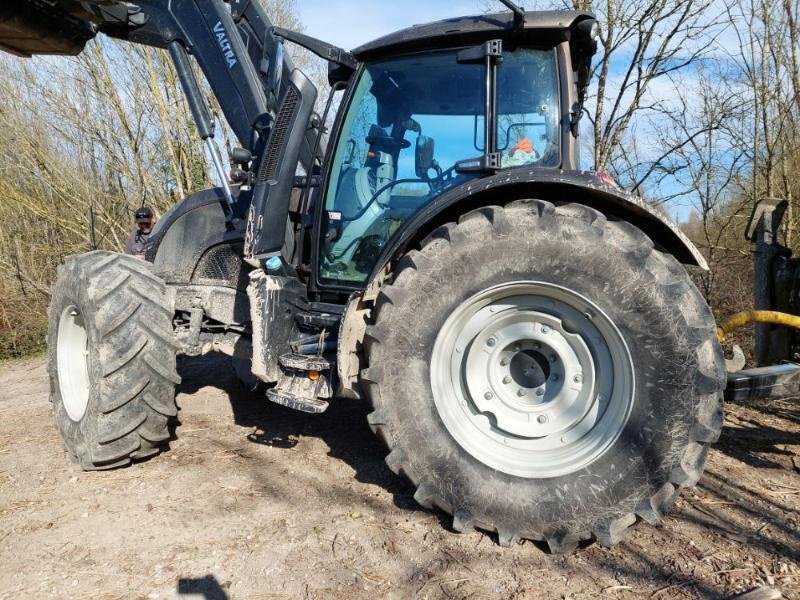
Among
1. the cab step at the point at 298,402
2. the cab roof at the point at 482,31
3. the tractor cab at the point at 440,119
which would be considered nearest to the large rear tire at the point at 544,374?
the cab step at the point at 298,402

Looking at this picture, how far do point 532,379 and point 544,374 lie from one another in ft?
0.20

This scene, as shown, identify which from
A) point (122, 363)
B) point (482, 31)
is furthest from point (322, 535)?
point (482, 31)

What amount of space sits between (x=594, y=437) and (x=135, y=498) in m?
2.33

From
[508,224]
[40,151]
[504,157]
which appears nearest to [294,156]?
[504,157]

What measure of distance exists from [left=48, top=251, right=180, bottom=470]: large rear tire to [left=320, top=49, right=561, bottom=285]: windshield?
1022 millimetres

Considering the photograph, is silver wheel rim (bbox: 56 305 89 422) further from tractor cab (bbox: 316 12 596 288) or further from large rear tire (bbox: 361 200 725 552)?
large rear tire (bbox: 361 200 725 552)

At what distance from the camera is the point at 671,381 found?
2277mm

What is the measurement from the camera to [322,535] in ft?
8.41

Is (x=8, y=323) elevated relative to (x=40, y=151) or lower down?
lower down

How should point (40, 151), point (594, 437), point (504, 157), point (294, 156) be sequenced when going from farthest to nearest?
1. point (40, 151)
2. point (294, 156)
3. point (504, 157)
4. point (594, 437)

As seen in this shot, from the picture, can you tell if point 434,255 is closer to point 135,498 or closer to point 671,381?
point 671,381

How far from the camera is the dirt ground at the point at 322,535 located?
2188 mm

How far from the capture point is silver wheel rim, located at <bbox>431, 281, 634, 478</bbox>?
7.98 feet

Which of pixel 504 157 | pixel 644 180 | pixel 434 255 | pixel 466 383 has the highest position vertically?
pixel 644 180
